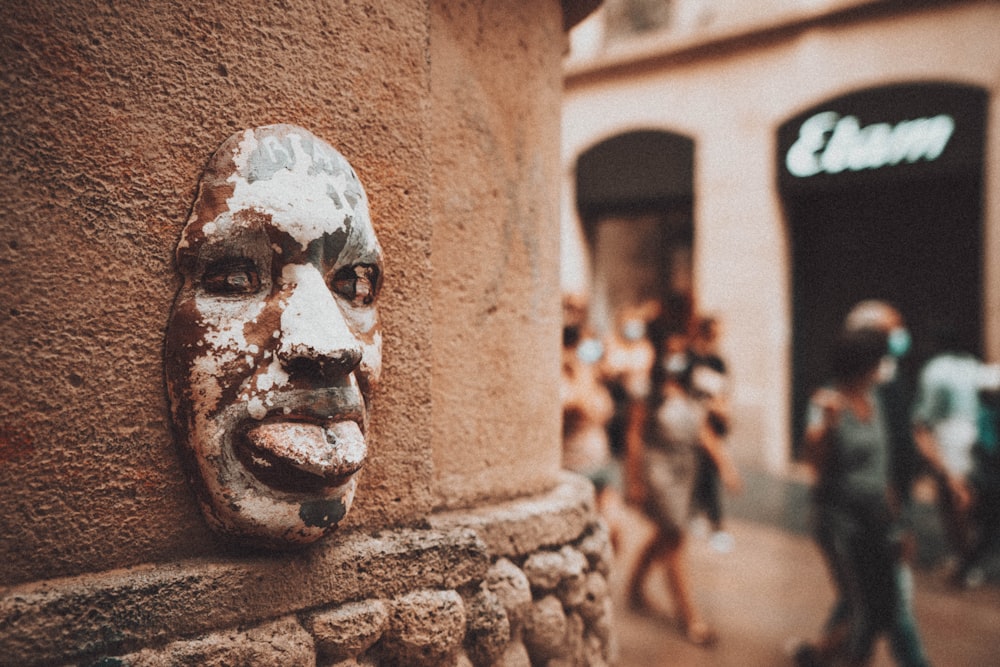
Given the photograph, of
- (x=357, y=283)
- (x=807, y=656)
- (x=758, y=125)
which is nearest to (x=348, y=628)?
(x=357, y=283)

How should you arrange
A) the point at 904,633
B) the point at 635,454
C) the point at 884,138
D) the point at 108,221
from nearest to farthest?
1. the point at 108,221
2. the point at 904,633
3. the point at 635,454
4. the point at 884,138

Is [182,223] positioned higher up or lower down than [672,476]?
higher up

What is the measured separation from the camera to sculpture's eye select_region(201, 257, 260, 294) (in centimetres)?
131

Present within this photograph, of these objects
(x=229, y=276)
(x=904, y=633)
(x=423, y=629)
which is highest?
(x=229, y=276)

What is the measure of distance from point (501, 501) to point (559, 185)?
996 millimetres

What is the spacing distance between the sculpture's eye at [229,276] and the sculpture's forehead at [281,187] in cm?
6

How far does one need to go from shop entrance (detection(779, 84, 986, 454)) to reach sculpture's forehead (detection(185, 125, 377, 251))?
7222 mm

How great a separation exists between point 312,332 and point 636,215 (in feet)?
27.1

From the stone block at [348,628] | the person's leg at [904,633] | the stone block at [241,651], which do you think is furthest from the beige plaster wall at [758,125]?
the stone block at [241,651]

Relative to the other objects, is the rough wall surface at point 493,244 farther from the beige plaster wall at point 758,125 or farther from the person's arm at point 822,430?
the beige plaster wall at point 758,125

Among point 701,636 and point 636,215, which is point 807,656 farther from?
point 636,215

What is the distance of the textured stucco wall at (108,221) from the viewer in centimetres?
117

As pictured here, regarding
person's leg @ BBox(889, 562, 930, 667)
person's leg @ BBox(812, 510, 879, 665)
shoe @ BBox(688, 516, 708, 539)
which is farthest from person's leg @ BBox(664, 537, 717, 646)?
shoe @ BBox(688, 516, 708, 539)

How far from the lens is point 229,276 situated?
51.9 inches
